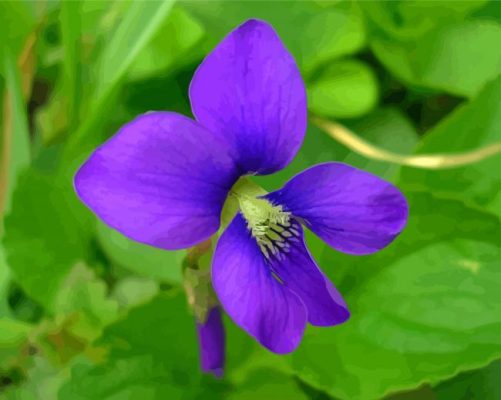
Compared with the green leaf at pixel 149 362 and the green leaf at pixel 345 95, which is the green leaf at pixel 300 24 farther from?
the green leaf at pixel 149 362

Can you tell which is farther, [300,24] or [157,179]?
[300,24]

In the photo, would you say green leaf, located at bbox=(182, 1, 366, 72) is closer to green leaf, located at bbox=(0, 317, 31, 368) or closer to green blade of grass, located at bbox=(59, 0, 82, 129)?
green blade of grass, located at bbox=(59, 0, 82, 129)

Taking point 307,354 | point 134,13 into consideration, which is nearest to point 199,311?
point 307,354

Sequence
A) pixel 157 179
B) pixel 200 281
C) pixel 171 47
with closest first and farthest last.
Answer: pixel 157 179
pixel 200 281
pixel 171 47

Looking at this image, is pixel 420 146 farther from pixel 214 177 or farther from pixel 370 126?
pixel 214 177

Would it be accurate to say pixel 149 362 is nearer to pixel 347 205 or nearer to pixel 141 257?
pixel 141 257

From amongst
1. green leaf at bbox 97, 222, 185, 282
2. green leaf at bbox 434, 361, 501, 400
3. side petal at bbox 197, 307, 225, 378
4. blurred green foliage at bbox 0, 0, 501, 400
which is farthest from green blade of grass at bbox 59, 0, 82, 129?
green leaf at bbox 434, 361, 501, 400

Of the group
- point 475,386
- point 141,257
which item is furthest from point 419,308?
point 141,257

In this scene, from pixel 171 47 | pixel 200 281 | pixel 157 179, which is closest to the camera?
pixel 157 179
